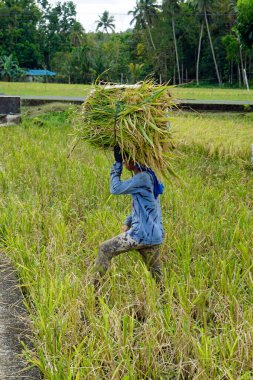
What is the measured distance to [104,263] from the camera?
9.83ft

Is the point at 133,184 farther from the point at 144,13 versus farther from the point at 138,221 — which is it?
the point at 144,13

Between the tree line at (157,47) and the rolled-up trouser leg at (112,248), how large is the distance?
105 ft

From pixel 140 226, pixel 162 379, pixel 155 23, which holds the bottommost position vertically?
pixel 162 379

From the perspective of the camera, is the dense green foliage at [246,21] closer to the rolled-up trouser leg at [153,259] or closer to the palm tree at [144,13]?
the rolled-up trouser leg at [153,259]

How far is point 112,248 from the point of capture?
9.71 feet

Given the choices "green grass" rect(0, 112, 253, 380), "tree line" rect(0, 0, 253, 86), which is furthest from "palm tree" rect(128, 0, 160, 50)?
"green grass" rect(0, 112, 253, 380)

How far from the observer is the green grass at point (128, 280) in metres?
2.25

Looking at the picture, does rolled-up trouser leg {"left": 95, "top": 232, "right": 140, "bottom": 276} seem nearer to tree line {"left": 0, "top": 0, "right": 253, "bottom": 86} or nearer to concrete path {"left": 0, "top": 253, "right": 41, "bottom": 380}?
concrete path {"left": 0, "top": 253, "right": 41, "bottom": 380}

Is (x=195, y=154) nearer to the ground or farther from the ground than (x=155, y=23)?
nearer to the ground

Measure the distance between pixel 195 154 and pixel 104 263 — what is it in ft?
15.8

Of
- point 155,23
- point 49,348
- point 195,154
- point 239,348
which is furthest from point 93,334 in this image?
point 155,23

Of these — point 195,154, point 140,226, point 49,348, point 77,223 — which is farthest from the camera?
point 195,154

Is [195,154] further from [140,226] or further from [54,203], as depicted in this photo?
[140,226]

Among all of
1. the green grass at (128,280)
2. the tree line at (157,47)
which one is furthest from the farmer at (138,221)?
the tree line at (157,47)
